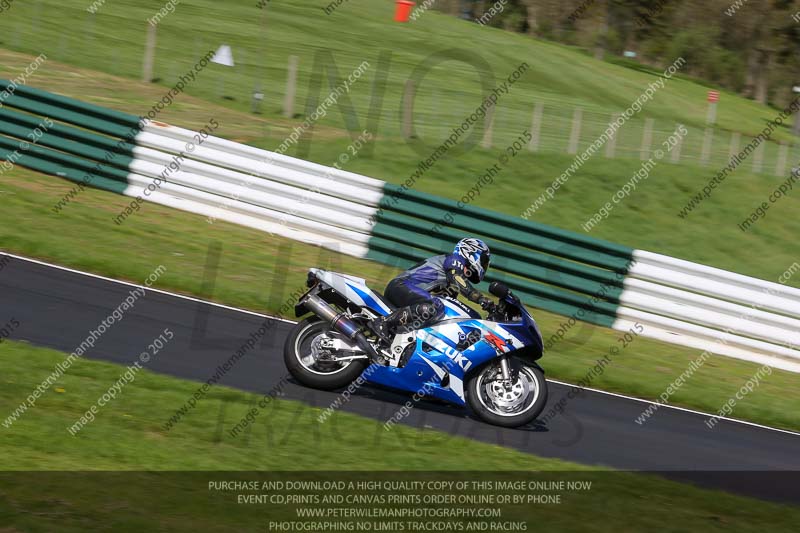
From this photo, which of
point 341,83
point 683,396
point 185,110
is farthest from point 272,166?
point 341,83

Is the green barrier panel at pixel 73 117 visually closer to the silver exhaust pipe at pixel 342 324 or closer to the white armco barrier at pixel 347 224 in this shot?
the white armco barrier at pixel 347 224

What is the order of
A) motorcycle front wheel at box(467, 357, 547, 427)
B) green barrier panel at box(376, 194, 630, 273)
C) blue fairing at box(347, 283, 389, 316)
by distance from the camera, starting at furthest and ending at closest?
green barrier panel at box(376, 194, 630, 273) < blue fairing at box(347, 283, 389, 316) < motorcycle front wheel at box(467, 357, 547, 427)

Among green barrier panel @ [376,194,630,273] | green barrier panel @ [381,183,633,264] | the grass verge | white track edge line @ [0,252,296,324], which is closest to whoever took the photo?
white track edge line @ [0,252,296,324]

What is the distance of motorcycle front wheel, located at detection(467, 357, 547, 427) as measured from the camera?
30.8ft

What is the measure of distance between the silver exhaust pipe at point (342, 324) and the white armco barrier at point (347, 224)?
5614 mm

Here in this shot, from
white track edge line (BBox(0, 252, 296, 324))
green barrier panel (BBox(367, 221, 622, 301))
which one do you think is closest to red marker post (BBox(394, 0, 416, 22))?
green barrier panel (BBox(367, 221, 622, 301))

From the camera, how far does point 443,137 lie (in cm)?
2070

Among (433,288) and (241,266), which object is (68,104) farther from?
(433,288)

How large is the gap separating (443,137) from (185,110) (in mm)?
5218

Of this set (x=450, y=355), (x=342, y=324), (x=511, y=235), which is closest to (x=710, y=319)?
(x=511, y=235)

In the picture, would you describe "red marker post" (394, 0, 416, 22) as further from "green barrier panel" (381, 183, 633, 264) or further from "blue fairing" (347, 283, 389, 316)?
"blue fairing" (347, 283, 389, 316)

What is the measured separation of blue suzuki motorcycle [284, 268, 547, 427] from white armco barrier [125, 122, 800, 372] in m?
5.49

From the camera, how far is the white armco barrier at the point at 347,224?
14555mm

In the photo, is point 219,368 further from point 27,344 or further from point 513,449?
point 513,449
